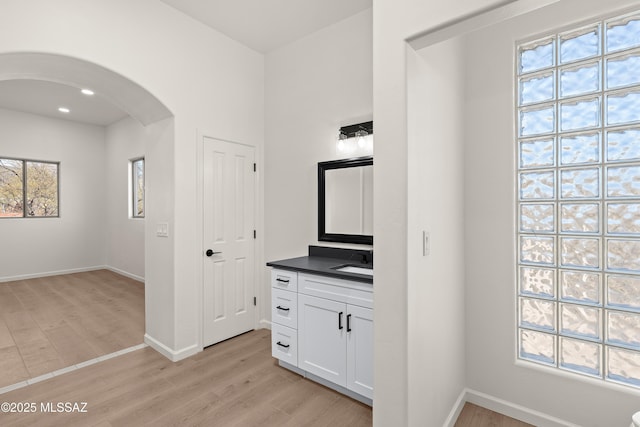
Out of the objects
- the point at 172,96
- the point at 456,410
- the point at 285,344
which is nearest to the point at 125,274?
the point at 172,96

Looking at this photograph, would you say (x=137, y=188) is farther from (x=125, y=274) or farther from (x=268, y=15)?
(x=268, y=15)

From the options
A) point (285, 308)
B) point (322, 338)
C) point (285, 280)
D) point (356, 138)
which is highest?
point (356, 138)

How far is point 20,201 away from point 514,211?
752cm

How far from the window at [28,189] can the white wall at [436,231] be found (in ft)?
23.2

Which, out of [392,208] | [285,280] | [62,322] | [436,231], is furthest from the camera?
[62,322]

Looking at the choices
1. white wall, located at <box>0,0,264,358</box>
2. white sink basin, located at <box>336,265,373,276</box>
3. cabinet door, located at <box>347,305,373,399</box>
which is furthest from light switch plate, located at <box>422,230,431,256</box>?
white wall, located at <box>0,0,264,358</box>

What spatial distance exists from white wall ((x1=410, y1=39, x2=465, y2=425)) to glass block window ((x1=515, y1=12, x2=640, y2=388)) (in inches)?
15.5

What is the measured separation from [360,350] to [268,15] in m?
2.95

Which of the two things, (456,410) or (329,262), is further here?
(329,262)

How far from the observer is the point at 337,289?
2.24 meters

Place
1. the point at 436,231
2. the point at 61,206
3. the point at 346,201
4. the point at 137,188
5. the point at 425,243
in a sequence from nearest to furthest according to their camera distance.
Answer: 1. the point at 425,243
2. the point at 436,231
3. the point at 346,201
4. the point at 137,188
5. the point at 61,206

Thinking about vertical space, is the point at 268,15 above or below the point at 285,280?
above

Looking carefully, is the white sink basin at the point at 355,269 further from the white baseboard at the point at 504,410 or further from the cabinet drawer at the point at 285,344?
the white baseboard at the point at 504,410

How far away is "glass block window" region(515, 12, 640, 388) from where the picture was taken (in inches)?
68.4
